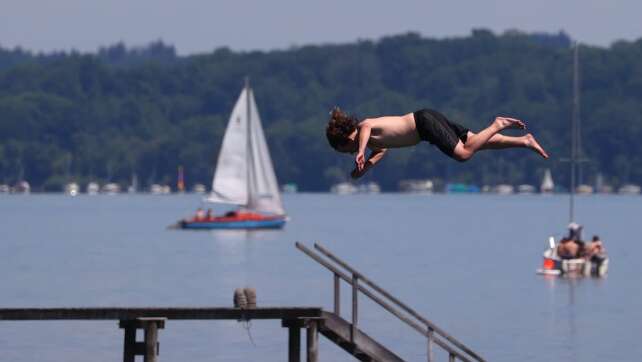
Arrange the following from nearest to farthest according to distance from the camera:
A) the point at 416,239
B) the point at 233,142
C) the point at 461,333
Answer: the point at 461,333
the point at 233,142
the point at 416,239

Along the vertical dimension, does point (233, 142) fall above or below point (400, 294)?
above

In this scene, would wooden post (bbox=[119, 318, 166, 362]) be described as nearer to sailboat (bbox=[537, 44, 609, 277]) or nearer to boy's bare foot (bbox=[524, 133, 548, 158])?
boy's bare foot (bbox=[524, 133, 548, 158])

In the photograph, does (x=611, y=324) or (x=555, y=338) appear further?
(x=611, y=324)

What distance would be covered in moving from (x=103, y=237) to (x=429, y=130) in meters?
157

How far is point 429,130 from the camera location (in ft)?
81.7

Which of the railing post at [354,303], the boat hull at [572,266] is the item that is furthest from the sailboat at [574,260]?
the railing post at [354,303]

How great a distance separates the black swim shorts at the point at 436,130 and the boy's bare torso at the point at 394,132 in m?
0.11

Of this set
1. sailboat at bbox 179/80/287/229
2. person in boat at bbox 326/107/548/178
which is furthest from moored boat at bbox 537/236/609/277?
person in boat at bbox 326/107/548/178

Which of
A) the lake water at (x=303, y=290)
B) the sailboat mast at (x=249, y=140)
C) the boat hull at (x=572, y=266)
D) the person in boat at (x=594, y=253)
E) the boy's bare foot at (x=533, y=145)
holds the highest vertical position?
the sailboat mast at (x=249, y=140)

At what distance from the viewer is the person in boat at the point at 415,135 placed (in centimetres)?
2461

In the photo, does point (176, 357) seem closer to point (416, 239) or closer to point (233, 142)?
point (233, 142)

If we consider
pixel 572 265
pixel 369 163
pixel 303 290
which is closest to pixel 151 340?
pixel 369 163

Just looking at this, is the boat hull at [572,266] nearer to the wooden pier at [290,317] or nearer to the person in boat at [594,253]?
the person in boat at [594,253]

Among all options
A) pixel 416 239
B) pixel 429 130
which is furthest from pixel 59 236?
pixel 429 130
